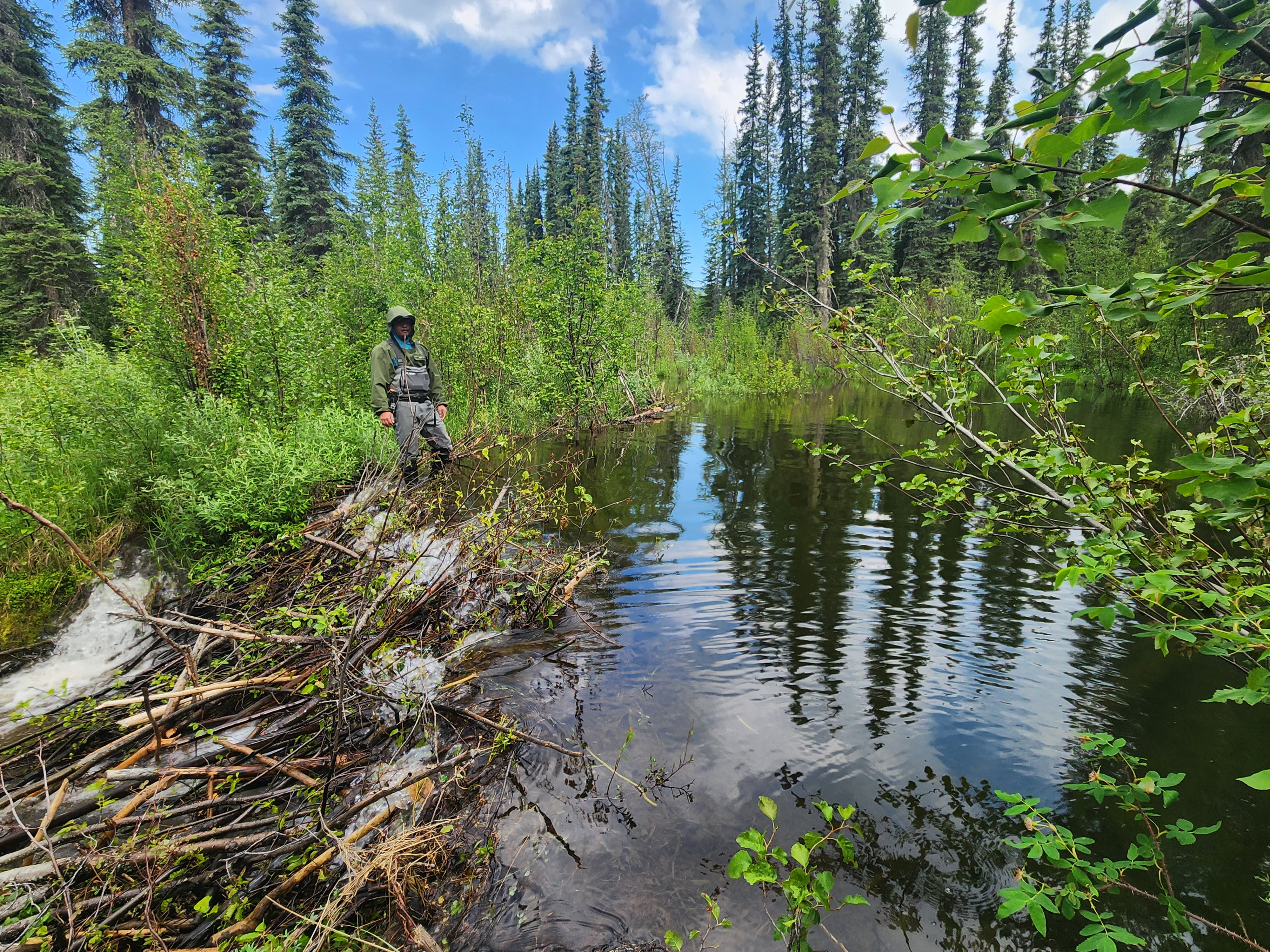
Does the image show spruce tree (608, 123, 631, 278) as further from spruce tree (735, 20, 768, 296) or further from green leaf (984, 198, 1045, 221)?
green leaf (984, 198, 1045, 221)

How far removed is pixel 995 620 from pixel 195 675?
6.78 m

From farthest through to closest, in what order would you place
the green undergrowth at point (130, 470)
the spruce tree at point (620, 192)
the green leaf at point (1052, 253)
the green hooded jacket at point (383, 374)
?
the spruce tree at point (620, 192)
the green hooded jacket at point (383, 374)
the green undergrowth at point (130, 470)
the green leaf at point (1052, 253)

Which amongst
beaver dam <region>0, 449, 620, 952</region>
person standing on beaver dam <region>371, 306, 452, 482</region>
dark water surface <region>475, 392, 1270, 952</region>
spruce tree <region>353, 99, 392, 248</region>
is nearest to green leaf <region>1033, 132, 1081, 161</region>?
dark water surface <region>475, 392, 1270, 952</region>

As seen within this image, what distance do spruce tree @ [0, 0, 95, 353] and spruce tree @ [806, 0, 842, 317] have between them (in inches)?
1331

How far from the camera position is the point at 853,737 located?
12.7 feet

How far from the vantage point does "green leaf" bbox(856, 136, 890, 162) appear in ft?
4.26

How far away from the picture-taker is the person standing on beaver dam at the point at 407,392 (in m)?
6.94

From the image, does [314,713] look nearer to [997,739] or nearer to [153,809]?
[153,809]

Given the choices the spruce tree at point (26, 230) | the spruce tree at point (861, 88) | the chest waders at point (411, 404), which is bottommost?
the chest waders at point (411, 404)

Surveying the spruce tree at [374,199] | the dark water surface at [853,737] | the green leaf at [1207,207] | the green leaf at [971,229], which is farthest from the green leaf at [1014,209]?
the spruce tree at [374,199]

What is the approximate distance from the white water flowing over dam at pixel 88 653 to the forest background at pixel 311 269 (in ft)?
1.04

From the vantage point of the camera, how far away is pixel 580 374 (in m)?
12.6

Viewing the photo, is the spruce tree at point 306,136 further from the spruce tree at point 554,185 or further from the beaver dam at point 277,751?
the beaver dam at point 277,751

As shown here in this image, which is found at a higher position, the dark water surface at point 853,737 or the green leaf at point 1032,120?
the green leaf at point 1032,120
